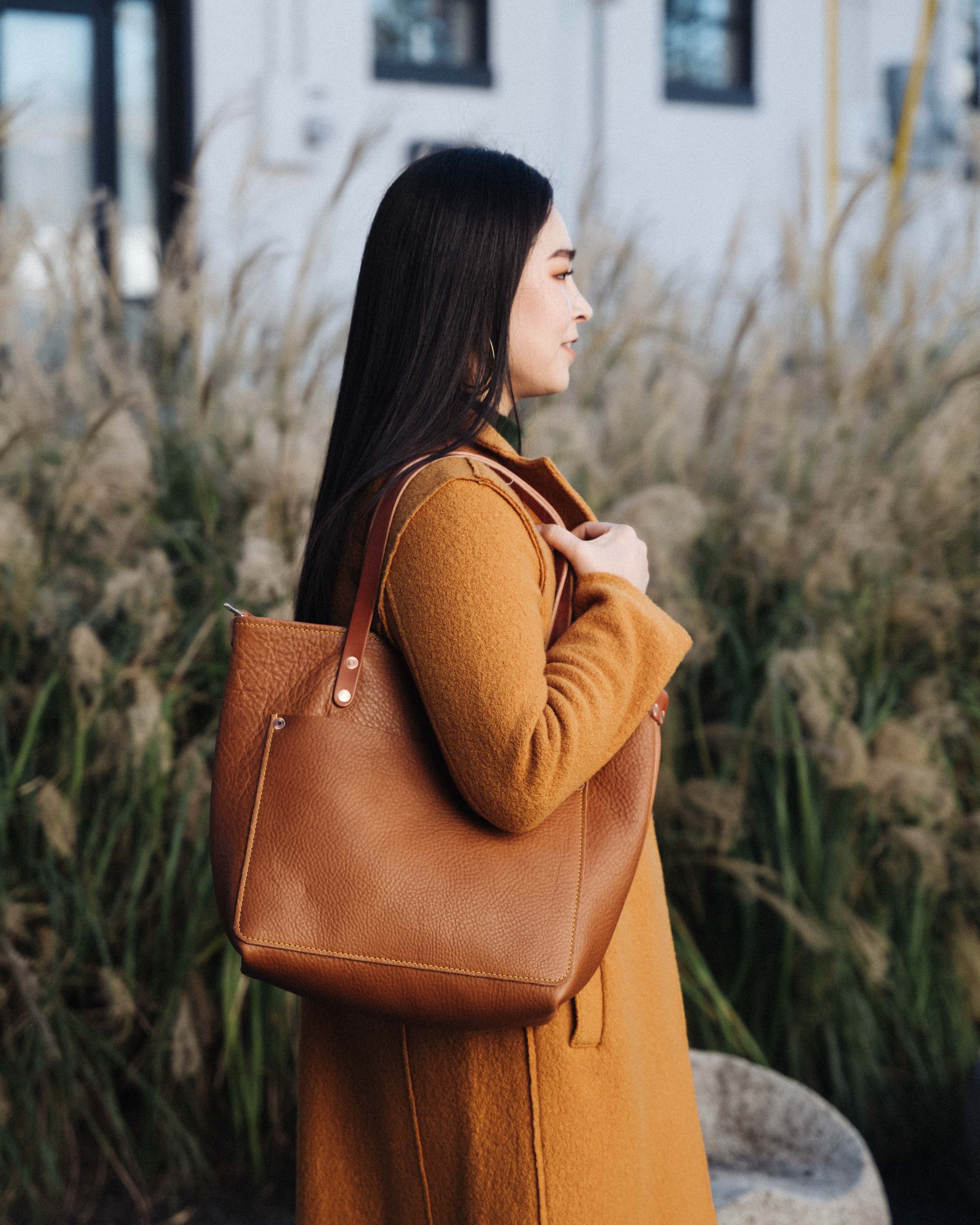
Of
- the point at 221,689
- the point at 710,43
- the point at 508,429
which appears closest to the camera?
the point at 508,429

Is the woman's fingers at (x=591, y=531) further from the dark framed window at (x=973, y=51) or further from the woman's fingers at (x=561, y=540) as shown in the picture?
the dark framed window at (x=973, y=51)

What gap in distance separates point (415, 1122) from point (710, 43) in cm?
801

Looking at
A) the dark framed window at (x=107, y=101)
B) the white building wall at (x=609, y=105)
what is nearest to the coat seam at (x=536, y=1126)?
the white building wall at (x=609, y=105)

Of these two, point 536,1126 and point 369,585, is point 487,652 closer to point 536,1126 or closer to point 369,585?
point 369,585

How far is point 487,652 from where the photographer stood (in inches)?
43.1

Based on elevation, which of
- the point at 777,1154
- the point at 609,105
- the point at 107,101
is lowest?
the point at 777,1154

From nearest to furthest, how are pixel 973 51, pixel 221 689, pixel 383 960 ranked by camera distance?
pixel 383 960 < pixel 221 689 < pixel 973 51

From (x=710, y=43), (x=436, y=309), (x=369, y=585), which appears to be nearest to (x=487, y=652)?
(x=369, y=585)

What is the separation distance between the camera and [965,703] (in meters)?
2.55

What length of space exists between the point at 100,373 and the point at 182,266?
361mm

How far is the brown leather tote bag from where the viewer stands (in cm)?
109

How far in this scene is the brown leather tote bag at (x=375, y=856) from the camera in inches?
43.0

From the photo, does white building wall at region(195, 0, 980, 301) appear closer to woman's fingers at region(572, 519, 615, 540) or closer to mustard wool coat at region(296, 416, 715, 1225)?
woman's fingers at region(572, 519, 615, 540)

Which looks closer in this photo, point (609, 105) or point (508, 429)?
point (508, 429)
